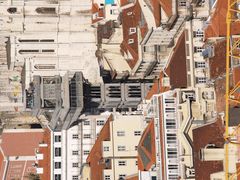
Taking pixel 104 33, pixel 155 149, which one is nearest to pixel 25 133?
pixel 104 33

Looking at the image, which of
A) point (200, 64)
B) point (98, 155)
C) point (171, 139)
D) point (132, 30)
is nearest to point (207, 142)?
point (171, 139)

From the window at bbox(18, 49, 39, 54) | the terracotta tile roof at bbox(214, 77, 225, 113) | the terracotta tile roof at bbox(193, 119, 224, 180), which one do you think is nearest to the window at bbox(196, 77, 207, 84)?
the terracotta tile roof at bbox(214, 77, 225, 113)

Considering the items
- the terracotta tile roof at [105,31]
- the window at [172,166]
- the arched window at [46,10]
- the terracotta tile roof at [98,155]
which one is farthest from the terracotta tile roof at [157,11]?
the arched window at [46,10]

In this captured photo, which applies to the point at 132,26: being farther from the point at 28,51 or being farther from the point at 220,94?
the point at 220,94

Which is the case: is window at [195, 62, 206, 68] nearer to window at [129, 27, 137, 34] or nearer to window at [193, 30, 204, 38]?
window at [193, 30, 204, 38]

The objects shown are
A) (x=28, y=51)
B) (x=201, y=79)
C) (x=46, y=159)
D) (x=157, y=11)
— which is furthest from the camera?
(x=28, y=51)

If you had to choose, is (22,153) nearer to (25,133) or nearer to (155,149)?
(25,133)

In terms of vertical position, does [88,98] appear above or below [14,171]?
above
